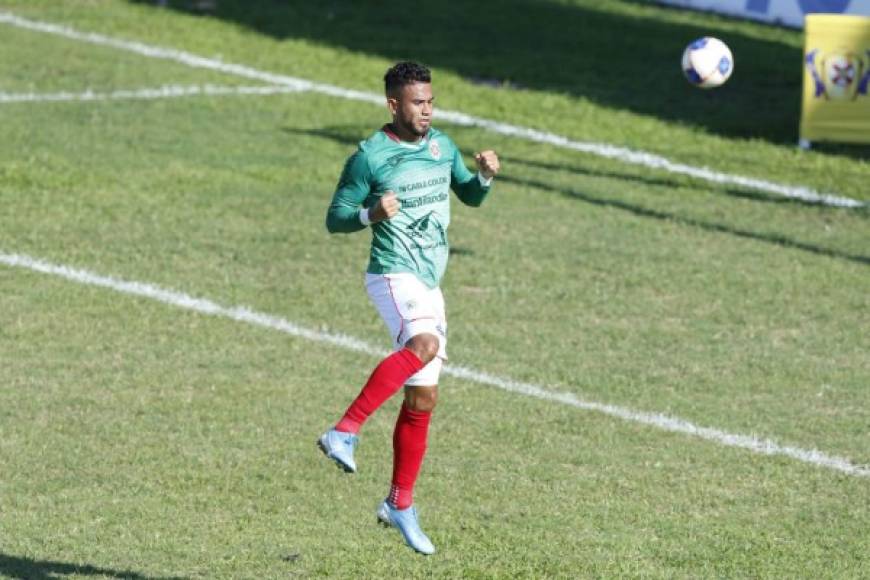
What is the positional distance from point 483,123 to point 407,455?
468 inches

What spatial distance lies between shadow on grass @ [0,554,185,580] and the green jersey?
72.3 inches

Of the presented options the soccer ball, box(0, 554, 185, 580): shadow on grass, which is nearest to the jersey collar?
box(0, 554, 185, 580): shadow on grass

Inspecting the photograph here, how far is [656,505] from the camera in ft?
33.1

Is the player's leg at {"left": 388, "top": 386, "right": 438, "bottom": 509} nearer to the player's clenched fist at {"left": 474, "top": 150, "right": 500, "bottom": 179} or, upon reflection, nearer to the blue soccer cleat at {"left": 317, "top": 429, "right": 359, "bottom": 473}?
the blue soccer cleat at {"left": 317, "top": 429, "right": 359, "bottom": 473}

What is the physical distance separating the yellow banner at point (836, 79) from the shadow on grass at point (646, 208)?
202 centimetres

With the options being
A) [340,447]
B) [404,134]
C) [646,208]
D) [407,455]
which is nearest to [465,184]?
[404,134]

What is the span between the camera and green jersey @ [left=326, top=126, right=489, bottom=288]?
8664 millimetres

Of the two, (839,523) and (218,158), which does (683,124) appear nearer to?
(218,158)

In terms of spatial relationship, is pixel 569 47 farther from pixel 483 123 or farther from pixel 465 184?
pixel 465 184

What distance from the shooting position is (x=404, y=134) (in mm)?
8789

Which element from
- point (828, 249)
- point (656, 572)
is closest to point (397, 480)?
point (656, 572)

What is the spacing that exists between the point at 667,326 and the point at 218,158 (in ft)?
19.7

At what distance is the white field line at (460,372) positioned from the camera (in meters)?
11.1

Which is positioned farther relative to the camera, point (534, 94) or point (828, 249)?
point (534, 94)
